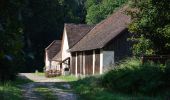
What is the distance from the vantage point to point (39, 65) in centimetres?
8600

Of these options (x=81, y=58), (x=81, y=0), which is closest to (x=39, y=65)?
(x=81, y=0)

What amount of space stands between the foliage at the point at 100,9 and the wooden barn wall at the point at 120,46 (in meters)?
42.1

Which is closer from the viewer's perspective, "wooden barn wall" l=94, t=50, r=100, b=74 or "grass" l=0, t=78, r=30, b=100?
"grass" l=0, t=78, r=30, b=100

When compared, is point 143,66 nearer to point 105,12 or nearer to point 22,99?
point 22,99

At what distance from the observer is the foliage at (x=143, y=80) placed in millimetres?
17469

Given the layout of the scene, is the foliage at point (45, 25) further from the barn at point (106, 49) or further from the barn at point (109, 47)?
the barn at point (109, 47)

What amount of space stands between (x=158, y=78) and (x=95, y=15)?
6938 cm

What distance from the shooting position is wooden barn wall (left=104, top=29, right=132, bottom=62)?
3681cm

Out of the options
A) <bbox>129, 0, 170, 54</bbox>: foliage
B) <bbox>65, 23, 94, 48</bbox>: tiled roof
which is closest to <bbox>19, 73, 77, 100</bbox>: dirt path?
<bbox>129, 0, 170, 54</bbox>: foliage

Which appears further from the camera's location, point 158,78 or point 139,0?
point 139,0

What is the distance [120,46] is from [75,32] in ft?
60.1

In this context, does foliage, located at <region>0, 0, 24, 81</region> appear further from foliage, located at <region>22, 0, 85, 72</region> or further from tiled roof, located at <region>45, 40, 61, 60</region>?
foliage, located at <region>22, 0, 85, 72</region>

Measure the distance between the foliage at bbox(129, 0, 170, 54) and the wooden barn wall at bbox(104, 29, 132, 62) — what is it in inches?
540

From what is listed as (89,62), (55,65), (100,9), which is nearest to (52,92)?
(89,62)
